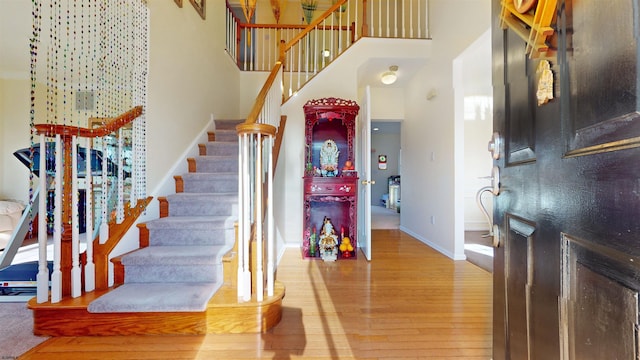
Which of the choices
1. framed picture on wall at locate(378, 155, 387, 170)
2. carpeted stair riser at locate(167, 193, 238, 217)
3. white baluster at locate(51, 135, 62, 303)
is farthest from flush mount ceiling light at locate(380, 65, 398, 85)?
framed picture on wall at locate(378, 155, 387, 170)

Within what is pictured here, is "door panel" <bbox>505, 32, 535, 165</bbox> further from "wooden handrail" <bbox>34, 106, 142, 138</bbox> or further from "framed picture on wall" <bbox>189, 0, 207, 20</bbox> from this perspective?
"framed picture on wall" <bbox>189, 0, 207, 20</bbox>

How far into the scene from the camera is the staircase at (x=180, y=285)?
5.57 ft

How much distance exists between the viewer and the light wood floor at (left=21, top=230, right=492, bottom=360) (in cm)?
156

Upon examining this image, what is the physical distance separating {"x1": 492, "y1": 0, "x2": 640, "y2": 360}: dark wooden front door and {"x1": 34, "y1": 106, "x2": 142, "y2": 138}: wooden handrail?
251 cm

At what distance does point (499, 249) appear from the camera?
37.8 inches

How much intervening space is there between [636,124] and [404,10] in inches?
184

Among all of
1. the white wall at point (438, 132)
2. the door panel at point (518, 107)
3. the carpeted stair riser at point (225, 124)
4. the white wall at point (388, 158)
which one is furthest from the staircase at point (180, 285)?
the white wall at point (388, 158)

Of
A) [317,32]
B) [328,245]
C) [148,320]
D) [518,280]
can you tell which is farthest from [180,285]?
[317,32]

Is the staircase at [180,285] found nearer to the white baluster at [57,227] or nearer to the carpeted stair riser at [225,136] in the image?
the white baluster at [57,227]

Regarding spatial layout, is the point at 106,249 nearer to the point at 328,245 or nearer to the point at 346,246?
the point at 328,245

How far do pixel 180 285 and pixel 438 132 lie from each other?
351 cm

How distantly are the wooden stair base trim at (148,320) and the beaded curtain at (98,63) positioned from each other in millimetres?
893

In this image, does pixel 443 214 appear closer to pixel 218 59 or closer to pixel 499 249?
pixel 499 249

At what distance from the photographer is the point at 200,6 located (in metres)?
3.46
